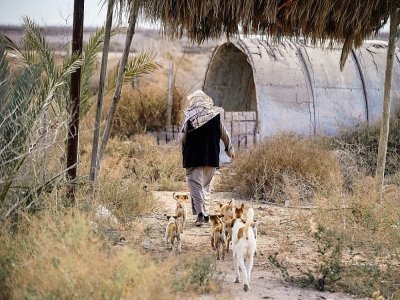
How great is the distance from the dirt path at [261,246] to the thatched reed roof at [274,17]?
2.26m

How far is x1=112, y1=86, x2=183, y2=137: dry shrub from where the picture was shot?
694 inches

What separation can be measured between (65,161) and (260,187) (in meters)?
3.65

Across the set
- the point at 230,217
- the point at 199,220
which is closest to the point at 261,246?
the point at 230,217

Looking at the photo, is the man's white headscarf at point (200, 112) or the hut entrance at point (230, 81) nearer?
the man's white headscarf at point (200, 112)

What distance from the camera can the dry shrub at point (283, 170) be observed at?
38.0 feet

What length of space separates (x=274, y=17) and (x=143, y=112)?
858 centimetres

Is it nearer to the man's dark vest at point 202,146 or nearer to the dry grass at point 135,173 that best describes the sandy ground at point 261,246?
the dry grass at point 135,173

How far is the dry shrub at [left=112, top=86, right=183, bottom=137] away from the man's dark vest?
7343 millimetres

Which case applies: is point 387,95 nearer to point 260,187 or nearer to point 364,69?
point 260,187

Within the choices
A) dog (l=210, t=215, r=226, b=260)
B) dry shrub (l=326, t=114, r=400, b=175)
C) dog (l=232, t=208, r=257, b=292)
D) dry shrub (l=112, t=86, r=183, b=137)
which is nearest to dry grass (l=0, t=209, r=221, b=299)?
dog (l=232, t=208, r=257, b=292)

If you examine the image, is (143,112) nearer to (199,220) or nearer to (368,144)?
(368,144)

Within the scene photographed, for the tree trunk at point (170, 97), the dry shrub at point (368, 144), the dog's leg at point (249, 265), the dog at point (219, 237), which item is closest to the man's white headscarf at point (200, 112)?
the dog at point (219, 237)

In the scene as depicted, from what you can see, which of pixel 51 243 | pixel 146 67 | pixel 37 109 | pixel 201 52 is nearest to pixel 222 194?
pixel 146 67

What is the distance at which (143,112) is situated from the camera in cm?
1784
